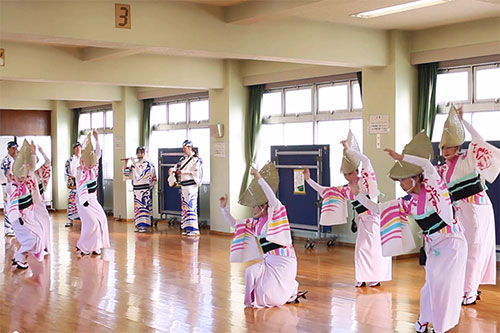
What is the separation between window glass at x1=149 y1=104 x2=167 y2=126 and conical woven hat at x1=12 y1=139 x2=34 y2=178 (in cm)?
568

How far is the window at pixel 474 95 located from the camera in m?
8.53

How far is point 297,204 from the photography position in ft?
34.8

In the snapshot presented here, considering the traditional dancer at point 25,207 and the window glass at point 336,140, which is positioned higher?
the window glass at point 336,140

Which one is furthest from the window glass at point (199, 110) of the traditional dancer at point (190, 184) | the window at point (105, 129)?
the window at point (105, 129)

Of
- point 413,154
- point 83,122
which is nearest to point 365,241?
point 413,154

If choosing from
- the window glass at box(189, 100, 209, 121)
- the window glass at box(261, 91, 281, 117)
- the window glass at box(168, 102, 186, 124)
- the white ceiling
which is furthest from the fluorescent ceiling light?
the window glass at box(168, 102, 186, 124)

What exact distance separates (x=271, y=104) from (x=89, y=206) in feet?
11.5

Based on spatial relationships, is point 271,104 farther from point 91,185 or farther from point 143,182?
point 91,185

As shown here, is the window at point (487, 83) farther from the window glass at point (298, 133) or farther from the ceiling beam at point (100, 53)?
the ceiling beam at point (100, 53)

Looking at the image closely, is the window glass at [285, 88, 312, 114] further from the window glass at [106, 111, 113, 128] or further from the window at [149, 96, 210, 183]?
the window glass at [106, 111, 113, 128]

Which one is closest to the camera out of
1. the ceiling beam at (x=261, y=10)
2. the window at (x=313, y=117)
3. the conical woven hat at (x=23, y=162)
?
the ceiling beam at (x=261, y=10)

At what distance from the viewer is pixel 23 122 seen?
16750 millimetres

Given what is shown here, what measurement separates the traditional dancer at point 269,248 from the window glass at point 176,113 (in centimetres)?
738

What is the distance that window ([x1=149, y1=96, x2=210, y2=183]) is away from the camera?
13.1m
